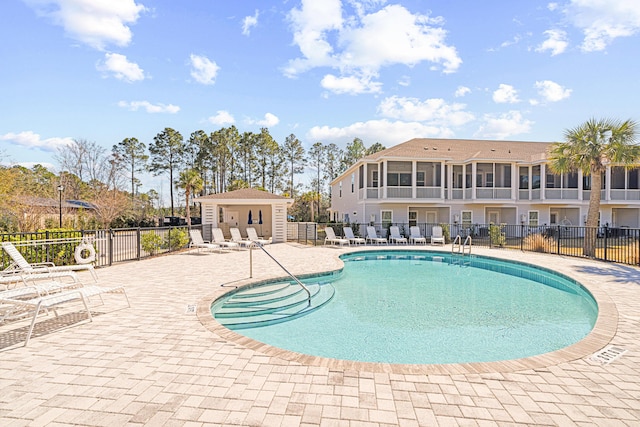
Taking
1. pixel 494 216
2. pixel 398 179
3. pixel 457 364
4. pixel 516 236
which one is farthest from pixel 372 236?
pixel 457 364

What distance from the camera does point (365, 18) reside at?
468 inches

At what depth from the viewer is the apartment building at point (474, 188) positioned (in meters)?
21.4

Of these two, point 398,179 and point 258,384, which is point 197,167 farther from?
point 258,384

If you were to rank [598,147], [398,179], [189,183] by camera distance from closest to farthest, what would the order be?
1. [598,147]
2. [398,179]
3. [189,183]

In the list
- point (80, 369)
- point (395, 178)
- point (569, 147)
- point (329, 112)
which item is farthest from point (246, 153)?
point (80, 369)

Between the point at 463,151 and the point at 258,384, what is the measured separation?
2518 cm

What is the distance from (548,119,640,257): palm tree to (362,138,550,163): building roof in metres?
6.58

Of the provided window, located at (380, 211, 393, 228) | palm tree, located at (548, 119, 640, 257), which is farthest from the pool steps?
window, located at (380, 211, 393, 228)

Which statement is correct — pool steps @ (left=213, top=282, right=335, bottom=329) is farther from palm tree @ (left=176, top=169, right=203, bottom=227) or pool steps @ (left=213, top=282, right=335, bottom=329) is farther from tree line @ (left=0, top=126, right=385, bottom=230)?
tree line @ (left=0, top=126, right=385, bottom=230)

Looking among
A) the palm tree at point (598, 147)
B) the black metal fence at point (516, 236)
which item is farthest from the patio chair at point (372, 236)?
the palm tree at point (598, 147)

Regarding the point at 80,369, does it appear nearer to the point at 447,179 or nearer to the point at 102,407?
the point at 102,407

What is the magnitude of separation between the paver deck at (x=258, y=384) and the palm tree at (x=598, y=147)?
12812 millimetres

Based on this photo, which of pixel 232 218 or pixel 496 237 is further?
pixel 232 218

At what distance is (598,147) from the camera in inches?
572
